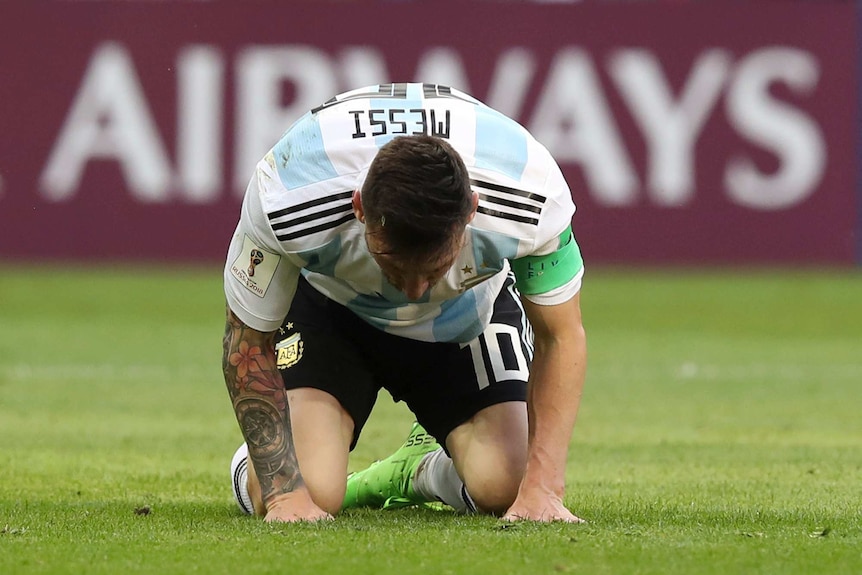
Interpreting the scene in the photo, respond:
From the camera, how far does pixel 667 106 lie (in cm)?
1561

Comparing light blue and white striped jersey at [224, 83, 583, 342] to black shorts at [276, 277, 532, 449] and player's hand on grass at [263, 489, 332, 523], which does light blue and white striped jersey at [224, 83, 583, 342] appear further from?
black shorts at [276, 277, 532, 449]

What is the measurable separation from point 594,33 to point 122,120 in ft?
14.9

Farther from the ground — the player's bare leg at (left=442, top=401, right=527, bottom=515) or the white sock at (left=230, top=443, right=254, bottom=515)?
the player's bare leg at (left=442, top=401, right=527, bottom=515)

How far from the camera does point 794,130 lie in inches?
612

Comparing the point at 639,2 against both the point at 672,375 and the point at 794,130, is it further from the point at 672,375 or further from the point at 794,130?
the point at 672,375

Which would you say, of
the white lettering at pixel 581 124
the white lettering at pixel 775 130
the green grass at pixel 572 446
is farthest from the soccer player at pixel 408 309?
the white lettering at pixel 775 130

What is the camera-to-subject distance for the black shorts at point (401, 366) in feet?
18.3

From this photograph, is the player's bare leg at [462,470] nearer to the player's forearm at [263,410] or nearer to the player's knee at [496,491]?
the player's knee at [496,491]

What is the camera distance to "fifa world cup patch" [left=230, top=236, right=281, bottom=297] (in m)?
4.64

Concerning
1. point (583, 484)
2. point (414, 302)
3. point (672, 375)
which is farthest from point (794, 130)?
point (414, 302)

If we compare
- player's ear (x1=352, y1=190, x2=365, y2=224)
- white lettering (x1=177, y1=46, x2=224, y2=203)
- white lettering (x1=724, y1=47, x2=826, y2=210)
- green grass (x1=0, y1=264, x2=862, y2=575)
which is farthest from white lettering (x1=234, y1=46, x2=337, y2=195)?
player's ear (x1=352, y1=190, x2=365, y2=224)

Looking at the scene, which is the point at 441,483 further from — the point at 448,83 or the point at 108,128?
the point at 108,128

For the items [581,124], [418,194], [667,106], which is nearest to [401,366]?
[418,194]

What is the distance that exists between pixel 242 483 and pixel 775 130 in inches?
438
